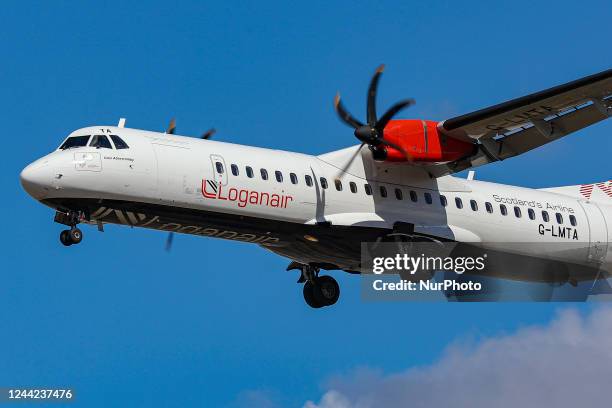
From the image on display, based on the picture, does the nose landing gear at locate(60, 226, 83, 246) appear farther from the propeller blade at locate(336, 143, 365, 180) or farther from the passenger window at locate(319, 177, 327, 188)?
the propeller blade at locate(336, 143, 365, 180)

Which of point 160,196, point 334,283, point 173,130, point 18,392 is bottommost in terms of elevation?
point 18,392

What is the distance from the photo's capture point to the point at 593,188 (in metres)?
29.4

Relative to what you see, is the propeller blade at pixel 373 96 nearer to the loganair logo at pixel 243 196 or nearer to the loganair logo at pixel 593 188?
the loganair logo at pixel 243 196

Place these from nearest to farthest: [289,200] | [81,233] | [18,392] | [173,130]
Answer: [18,392] → [81,233] → [289,200] → [173,130]

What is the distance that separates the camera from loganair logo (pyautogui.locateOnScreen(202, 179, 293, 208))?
23.4m

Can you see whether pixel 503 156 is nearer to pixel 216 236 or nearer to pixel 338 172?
pixel 338 172

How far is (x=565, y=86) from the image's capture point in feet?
79.6

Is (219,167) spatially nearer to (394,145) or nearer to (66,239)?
(66,239)

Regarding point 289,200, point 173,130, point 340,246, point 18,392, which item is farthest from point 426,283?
point 18,392

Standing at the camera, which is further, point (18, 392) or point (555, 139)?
point (555, 139)

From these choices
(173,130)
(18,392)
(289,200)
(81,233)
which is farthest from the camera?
(173,130)

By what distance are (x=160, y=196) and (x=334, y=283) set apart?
224 inches

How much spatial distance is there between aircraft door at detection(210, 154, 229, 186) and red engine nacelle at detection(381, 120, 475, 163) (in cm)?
349

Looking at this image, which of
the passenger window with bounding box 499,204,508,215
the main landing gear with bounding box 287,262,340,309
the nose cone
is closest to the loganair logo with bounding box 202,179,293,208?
the nose cone
